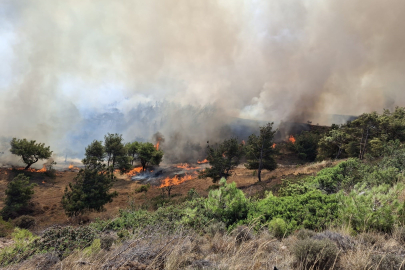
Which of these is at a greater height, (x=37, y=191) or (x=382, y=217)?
(x=382, y=217)

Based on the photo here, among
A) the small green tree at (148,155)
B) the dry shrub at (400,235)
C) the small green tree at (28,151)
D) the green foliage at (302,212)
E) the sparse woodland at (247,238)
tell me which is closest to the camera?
the sparse woodland at (247,238)

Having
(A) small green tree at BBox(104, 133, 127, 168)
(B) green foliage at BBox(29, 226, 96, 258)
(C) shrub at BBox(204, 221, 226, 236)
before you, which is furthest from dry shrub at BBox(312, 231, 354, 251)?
(A) small green tree at BBox(104, 133, 127, 168)

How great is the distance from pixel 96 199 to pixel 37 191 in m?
25.8

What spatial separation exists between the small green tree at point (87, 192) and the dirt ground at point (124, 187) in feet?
6.28

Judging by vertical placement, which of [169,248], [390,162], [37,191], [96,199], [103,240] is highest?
[390,162]

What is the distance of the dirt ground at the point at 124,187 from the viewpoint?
22.9 meters

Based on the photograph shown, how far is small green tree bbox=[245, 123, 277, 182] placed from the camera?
2878 centimetres

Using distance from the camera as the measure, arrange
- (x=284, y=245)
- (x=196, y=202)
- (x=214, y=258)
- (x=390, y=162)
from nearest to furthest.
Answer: (x=214, y=258) → (x=284, y=245) → (x=196, y=202) → (x=390, y=162)

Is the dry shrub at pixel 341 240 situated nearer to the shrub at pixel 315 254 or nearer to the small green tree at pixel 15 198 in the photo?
the shrub at pixel 315 254

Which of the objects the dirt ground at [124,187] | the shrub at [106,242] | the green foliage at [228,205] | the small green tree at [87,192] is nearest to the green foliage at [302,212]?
the green foliage at [228,205]

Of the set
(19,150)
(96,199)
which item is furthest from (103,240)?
(19,150)

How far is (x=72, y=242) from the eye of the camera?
186 inches

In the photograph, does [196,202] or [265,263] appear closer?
[265,263]

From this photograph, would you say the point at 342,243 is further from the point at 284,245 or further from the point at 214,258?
the point at 214,258
